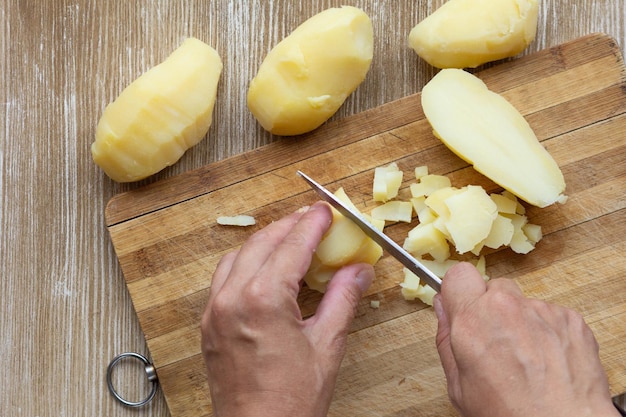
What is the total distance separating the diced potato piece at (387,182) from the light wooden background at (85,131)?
0.19m

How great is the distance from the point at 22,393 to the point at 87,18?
3.15 feet

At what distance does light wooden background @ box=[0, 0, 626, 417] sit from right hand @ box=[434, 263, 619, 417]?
0.67 metres

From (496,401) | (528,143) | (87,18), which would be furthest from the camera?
(87,18)

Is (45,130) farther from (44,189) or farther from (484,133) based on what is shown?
(484,133)

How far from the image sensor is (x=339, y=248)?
4.78 feet

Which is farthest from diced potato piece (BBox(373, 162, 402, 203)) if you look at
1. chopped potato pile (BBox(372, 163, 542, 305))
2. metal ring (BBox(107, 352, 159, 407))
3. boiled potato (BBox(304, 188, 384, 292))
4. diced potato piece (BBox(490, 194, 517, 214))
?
metal ring (BBox(107, 352, 159, 407))

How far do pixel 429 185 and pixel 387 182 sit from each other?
0.33 ft

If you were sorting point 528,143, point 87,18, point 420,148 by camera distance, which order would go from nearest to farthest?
point 528,143 → point 420,148 → point 87,18

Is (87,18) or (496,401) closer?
(496,401)

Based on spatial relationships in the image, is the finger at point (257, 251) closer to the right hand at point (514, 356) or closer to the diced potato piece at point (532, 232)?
the right hand at point (514, 356)

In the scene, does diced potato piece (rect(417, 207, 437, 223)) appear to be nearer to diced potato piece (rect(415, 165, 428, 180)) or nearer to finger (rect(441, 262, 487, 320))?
diced potato piece (rect(415, 165, 428, 180))

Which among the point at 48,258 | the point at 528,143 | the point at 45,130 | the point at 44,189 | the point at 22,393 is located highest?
the point at 528,143

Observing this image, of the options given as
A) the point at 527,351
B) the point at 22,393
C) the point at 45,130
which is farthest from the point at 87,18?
the point at 527,351

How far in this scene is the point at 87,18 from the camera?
1.73m
